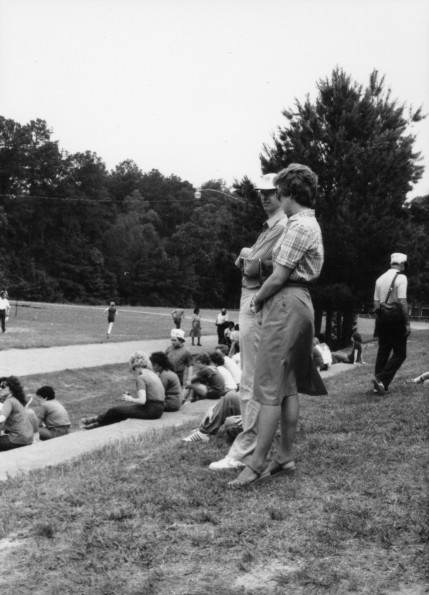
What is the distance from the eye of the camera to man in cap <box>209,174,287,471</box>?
4527 millimetres

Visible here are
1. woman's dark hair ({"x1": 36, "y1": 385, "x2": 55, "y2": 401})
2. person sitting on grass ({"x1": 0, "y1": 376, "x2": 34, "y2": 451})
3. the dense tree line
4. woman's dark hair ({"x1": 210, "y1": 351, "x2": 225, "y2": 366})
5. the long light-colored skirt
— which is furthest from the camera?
the dense tree line

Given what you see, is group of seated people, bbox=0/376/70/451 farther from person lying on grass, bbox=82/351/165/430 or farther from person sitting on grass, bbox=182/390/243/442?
person sitting on grass, bbox=182/390/243/442

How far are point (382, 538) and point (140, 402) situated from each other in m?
6.05

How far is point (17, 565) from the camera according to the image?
3.22 metres

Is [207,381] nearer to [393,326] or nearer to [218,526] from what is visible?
[393,326]

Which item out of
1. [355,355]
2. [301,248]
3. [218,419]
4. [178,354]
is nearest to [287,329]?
[301,248]

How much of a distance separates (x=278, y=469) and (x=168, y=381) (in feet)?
19.1

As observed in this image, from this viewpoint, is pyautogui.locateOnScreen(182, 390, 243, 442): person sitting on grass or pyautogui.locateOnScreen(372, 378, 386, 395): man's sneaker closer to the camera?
pyautogui.locateOnScreen(182, 390, 243, 442): person sitting on grass

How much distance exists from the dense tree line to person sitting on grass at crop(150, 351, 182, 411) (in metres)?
16.4

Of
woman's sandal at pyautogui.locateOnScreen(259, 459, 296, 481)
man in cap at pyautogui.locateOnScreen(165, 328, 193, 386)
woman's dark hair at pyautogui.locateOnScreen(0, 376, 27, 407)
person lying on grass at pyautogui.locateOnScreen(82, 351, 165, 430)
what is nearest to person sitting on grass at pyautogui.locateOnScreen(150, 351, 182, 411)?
person lying on grass at pyautogui.locateOnScreen(82, 351, 165, 430)

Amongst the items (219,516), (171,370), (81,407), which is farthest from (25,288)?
(219,516)

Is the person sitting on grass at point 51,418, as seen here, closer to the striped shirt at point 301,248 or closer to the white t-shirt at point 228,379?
the white t-shirt at point 228,379

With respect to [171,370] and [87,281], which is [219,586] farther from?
[87,281]

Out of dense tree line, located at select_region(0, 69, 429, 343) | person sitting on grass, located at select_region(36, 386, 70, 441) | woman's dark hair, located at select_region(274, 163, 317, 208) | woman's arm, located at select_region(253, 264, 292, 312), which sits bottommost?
person sitting on grass, located at select_region(36, 386, 70, 441)
